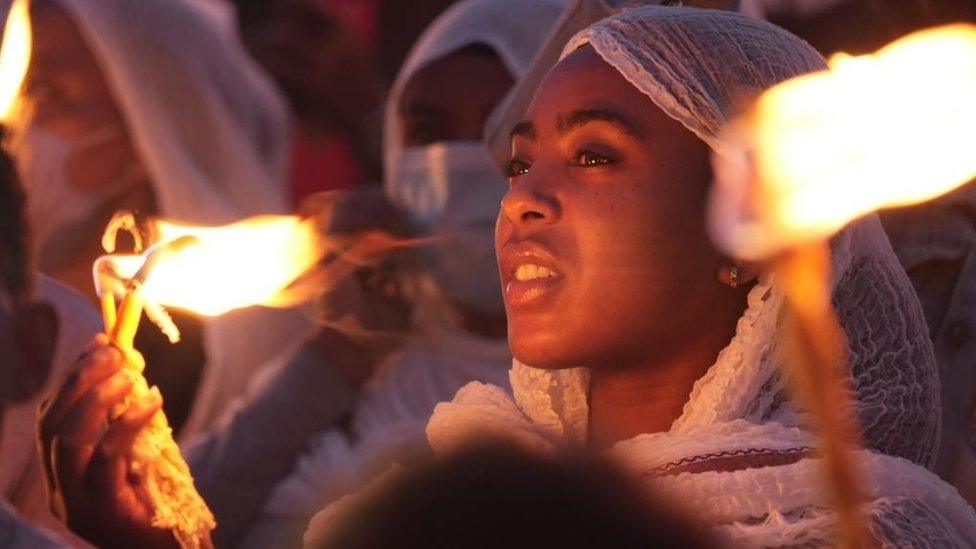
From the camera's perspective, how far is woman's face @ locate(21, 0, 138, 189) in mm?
5461

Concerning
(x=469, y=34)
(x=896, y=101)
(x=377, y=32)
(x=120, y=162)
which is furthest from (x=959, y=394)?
(x=377, y=32)

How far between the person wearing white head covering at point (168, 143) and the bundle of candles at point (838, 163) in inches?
120

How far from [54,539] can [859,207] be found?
1.39m

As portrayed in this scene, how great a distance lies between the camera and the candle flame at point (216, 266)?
9.55 ft

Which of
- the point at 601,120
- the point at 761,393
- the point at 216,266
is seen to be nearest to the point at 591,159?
the point at 601,120

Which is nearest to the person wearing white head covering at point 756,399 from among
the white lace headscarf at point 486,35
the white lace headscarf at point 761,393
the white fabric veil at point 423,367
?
the white lace headscarf at point 761,393

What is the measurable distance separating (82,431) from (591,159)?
95 cm

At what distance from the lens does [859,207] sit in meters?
2.08

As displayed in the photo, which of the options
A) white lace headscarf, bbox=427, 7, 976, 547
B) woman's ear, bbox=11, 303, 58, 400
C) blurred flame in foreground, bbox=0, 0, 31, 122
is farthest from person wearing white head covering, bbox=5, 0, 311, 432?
white lace headscarf, bbox=427, 7, 976, 547

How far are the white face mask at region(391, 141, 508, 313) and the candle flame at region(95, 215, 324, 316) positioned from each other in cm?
107

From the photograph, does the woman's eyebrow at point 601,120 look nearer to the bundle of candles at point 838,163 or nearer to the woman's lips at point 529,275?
the woman's lips at point 529,275

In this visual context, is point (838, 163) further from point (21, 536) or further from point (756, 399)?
point (21, 536)

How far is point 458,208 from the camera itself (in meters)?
4.96

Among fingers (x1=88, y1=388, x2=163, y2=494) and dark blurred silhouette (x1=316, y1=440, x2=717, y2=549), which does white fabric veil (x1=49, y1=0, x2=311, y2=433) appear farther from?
dark blurred silhouette (x1=316, y1=440, x2=717, y2=549)
